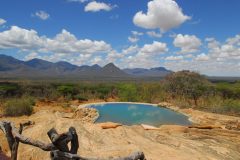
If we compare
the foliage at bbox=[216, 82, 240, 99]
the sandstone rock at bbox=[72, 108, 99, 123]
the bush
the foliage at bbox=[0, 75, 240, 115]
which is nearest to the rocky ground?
the sandstone rock at bbox=[72, 108, 99, 123]

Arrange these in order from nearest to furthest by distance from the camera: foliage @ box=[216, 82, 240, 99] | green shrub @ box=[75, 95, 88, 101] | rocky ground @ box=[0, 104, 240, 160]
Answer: rocky ground @ box=[0, 104, 240, 160], foliage @ box=[216, 82, 240, 99], green shrub @ box=[75, 95, 88, 101]

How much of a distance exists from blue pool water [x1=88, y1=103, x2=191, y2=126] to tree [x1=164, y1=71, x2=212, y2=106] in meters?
7.58

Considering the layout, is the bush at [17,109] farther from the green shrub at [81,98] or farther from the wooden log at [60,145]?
the wooden log at [60,145]

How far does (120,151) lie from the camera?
10.5 m

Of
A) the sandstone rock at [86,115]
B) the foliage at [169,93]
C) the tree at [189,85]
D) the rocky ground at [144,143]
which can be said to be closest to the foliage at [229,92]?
the foliage at [169,93]

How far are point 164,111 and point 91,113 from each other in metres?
7.52

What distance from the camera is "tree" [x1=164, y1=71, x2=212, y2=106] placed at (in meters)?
38.0

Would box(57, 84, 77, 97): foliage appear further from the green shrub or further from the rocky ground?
the rocky ground

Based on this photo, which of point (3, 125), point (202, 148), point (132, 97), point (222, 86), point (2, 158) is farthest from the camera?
point (222, 86)

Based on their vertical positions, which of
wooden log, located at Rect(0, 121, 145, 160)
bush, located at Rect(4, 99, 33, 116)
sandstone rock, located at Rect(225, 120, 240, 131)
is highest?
wooden log, located at Rect(0, 121, 145, 160)

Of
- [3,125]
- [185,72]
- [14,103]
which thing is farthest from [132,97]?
[3,125]

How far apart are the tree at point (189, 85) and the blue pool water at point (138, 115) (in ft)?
24.9

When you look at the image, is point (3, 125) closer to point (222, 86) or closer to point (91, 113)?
point (91, 113)

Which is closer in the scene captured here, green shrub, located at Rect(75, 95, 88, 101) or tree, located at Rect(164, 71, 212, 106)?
tree, located at Rect(164, 71, 212, 106)
